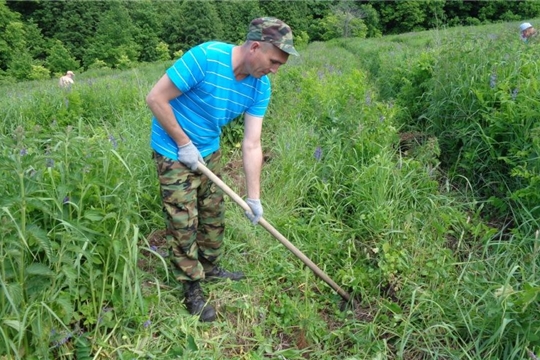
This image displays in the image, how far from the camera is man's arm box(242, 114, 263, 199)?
8.61 feet

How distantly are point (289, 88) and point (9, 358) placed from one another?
4.44 metres

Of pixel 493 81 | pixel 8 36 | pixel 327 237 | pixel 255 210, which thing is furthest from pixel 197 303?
pixel 8 36

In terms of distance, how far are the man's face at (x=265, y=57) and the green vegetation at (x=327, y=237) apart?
35.9 inches

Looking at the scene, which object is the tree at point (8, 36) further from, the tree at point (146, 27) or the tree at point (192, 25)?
the tree at point (192, 25)

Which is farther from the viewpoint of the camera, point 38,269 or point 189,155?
point 189,155

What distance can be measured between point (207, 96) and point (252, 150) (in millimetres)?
454

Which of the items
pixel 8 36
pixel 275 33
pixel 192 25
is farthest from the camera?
pixel 192 25

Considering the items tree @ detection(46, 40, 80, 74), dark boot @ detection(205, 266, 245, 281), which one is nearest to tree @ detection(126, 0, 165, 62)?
tree @ detection(46, 40, 80, 74)

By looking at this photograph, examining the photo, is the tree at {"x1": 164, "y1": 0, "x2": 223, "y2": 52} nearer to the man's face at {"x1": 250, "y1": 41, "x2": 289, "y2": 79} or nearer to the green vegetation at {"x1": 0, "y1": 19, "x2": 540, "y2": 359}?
the green vegetation at {"x1": 0, "y1": 19, "x2": 540, "y2": 359}

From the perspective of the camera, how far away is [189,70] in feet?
7.34

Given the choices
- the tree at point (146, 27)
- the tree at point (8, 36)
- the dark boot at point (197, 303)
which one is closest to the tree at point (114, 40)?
the tree at point (146, 27)

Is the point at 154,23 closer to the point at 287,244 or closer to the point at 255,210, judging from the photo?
the point at 255,210

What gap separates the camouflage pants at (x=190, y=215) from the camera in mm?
2475

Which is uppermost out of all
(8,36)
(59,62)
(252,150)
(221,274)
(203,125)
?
(203,125)
